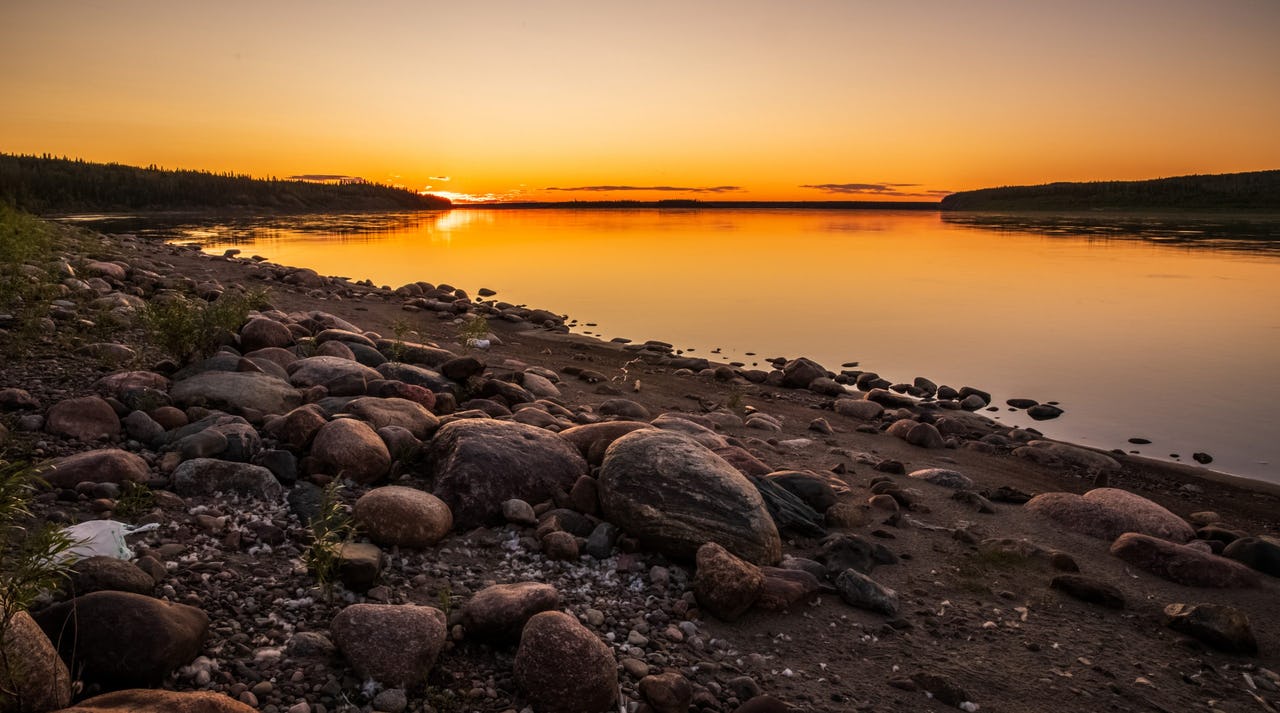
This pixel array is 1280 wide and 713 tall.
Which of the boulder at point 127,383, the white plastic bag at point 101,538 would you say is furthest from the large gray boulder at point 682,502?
the boulder at point 127,383

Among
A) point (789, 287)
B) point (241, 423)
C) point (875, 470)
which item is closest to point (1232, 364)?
point (875, 470)

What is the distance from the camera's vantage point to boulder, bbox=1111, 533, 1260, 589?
568 cm

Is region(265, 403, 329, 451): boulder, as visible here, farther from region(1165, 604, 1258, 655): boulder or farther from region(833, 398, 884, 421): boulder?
region(833, 398, 884, 421): boulder

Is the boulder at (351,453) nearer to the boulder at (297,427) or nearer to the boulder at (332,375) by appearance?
the boulder at (297,427)

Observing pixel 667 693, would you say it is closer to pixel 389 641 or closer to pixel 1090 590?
pixel 389 641

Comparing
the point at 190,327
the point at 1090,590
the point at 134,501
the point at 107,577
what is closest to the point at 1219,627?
the point at 1090,590

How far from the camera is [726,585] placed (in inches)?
182

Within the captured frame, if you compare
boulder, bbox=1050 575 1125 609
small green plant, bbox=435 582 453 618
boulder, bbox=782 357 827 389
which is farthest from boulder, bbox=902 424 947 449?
small green plant, bbox=435 582 453 618

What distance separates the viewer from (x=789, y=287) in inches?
1119

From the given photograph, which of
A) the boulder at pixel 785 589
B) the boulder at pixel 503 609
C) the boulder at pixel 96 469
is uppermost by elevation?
the boulder at pixel 96 469

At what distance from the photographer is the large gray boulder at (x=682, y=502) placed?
5.20 meters

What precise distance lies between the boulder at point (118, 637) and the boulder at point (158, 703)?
33 cm

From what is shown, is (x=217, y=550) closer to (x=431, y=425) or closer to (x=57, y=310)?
(x=431, y=425)

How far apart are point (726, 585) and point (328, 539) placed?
260cm
